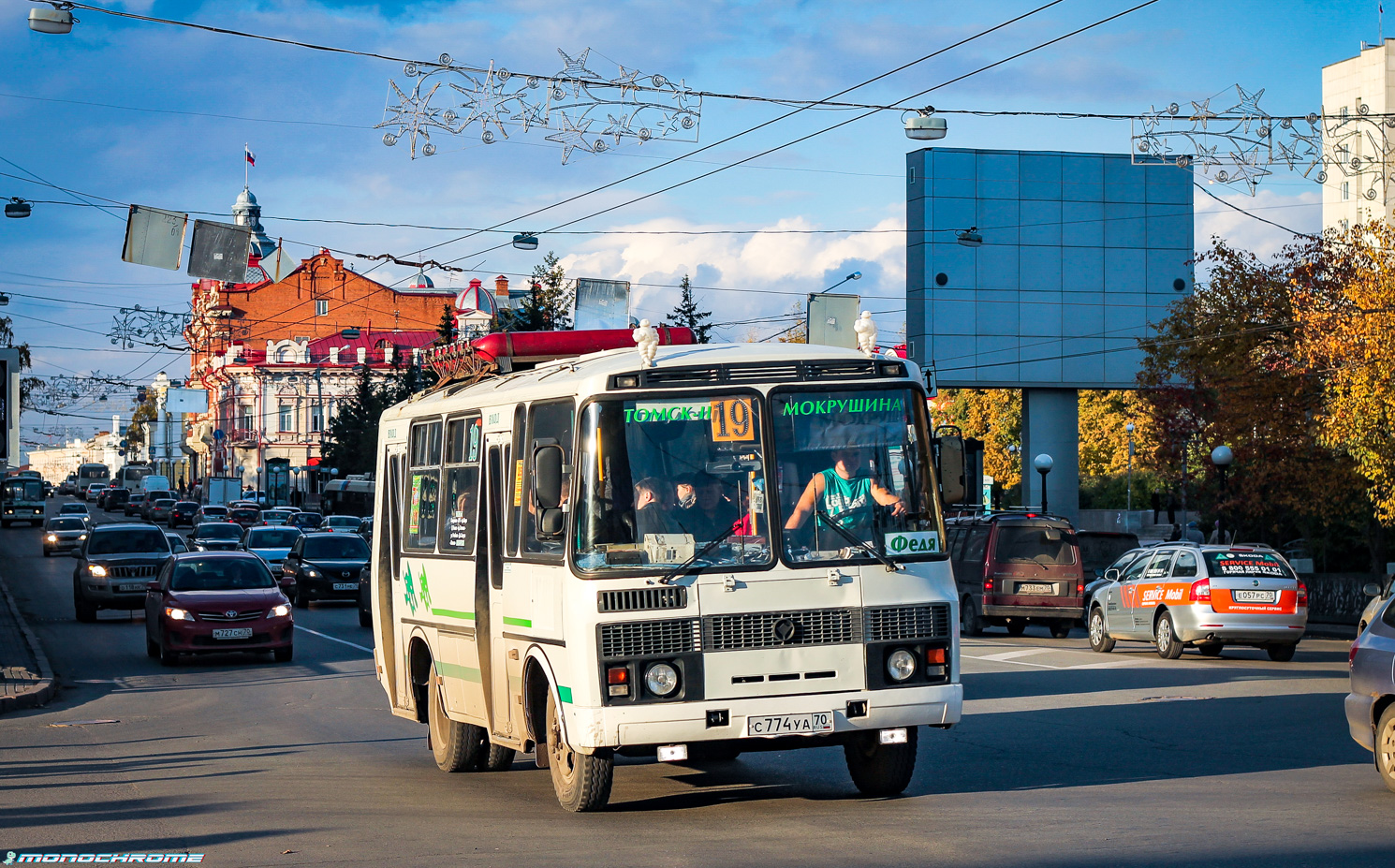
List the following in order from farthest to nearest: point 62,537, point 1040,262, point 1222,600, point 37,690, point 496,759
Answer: point 62,537 < point 1040,262 < point 1222,600 < point 37,690 < point 496,759

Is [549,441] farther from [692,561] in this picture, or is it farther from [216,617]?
[216,617]

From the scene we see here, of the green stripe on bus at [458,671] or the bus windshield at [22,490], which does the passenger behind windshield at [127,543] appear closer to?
the green stripe on bus at [458,671]

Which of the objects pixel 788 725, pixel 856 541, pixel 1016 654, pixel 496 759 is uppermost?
pixel 856 541

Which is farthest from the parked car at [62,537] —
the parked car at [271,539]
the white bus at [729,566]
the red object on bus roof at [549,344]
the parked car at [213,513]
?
the white bus at [729,566]

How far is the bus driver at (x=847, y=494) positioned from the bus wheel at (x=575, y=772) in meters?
1.94

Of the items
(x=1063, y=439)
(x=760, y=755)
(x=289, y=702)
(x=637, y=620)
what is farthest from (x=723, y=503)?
(x=1063, y=439)

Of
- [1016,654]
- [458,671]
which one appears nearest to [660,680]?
[458,671]

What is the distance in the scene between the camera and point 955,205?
160ft

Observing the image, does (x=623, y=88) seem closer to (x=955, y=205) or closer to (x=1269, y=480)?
(x=1269, y=480)

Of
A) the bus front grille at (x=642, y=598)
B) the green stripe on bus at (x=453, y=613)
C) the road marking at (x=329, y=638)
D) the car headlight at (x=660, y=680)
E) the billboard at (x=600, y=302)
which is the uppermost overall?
the billboard at (x=600, y=302)

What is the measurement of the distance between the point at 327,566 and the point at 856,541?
87.0 ft

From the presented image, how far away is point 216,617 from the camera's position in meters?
23.0

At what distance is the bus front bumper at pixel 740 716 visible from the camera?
9.16 m

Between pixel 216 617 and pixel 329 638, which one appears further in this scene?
pixel 329 638
